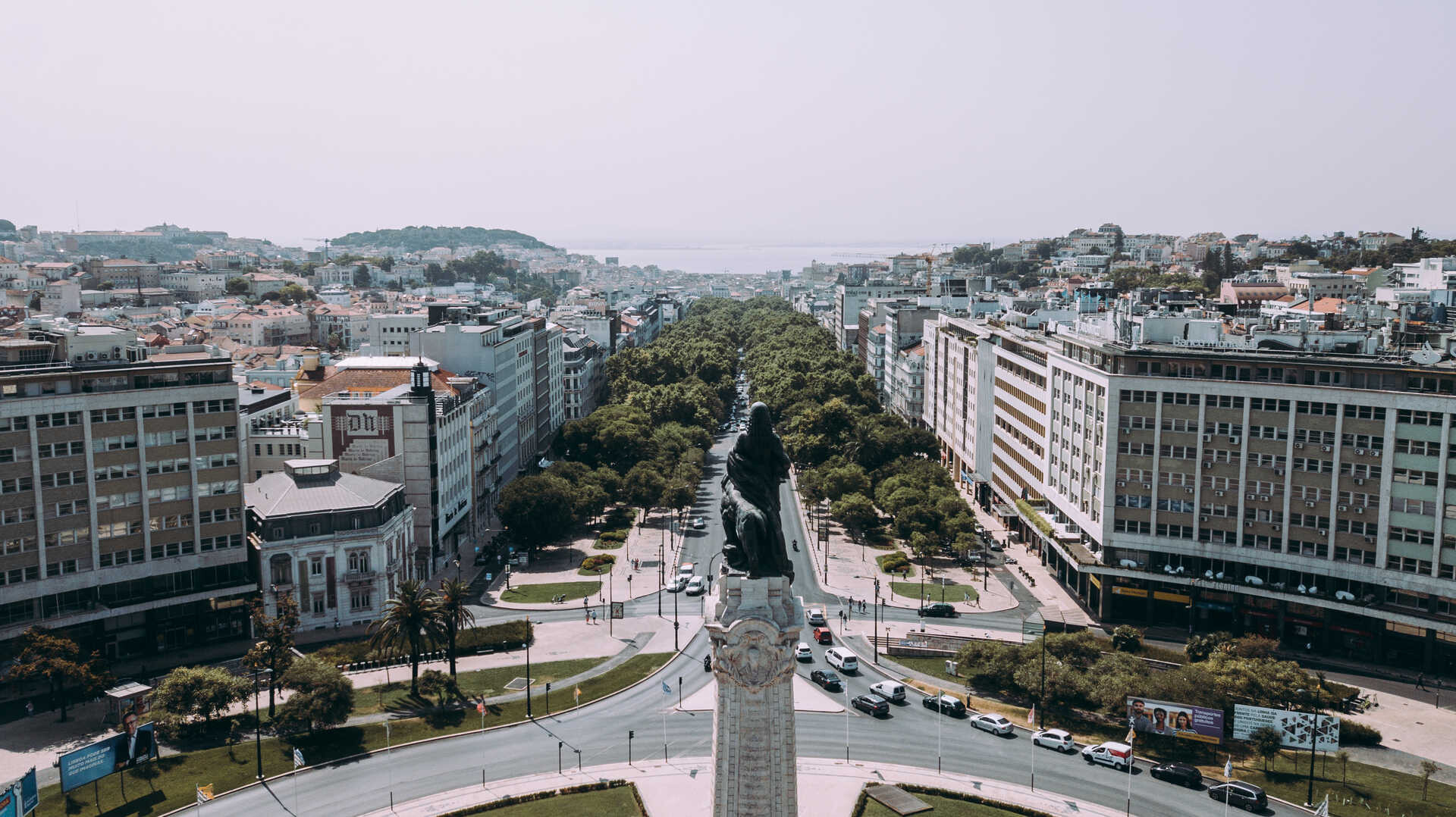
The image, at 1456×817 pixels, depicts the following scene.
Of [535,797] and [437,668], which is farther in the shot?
[437,668]

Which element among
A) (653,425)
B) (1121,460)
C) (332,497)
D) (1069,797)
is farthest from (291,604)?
(653,425)

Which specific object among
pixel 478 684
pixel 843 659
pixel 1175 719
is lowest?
pixel 478 684

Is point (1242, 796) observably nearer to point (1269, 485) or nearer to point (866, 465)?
point (1269, 485)

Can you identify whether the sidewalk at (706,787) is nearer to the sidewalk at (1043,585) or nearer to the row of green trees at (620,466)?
the sidewalk at (1043,585)

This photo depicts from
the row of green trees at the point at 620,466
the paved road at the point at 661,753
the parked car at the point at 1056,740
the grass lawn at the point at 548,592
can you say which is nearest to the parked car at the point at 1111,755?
the paved road at the point at 661,753

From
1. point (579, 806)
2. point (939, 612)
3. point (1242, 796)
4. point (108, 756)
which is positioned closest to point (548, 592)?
point (939, 612)

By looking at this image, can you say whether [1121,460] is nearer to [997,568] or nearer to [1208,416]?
[1208,416]

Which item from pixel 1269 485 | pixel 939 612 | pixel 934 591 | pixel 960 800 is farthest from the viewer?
pixel 934 591
